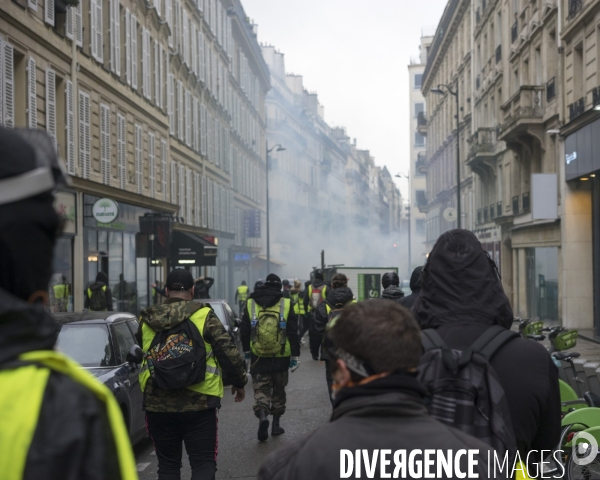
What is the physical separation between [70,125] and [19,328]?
65.7ft

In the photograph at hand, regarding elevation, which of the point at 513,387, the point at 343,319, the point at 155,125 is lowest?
the point at 513,387

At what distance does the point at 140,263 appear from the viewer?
1106 inches

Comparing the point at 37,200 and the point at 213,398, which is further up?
the point at 37,200

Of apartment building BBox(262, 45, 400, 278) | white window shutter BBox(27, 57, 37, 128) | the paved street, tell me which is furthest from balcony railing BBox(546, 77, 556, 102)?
apartment building BBox(262, 45, 400, 278)

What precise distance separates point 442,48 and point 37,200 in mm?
59262

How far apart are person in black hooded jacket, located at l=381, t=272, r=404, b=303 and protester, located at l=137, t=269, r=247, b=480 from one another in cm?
404

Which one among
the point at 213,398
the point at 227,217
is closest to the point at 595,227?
the point at 213,398

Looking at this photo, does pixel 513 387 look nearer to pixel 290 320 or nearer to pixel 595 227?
pixel 290 320

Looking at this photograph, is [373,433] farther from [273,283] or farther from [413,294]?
[273,283]

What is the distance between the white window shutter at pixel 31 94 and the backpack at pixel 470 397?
53.0 ft

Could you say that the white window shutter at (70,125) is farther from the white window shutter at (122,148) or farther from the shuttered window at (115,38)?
the white window shutter at (122,148)

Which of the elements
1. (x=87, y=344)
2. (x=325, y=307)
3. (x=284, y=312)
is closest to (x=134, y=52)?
(x=325, y=307)

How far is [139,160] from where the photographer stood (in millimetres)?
27547

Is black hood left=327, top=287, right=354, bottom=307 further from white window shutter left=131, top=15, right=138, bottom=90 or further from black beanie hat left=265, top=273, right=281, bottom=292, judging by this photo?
white window shutter left=131, top=15, right=138, bottom=90
